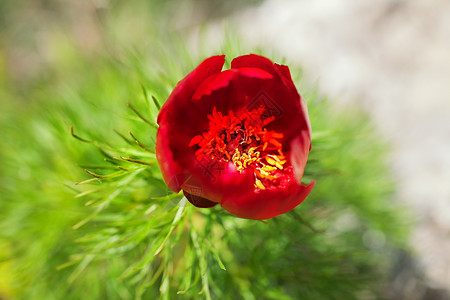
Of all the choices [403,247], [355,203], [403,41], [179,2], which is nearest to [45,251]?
[355,203]

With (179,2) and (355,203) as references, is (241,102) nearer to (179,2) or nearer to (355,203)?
(355,203)

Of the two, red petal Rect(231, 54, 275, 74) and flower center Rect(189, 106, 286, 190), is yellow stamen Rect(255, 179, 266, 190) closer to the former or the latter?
flower center Rect(189, 106, 286, 190)

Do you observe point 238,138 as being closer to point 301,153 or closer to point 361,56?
point 301,153

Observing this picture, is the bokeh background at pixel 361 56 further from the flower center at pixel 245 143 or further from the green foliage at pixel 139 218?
the flower center at pixel 245 143

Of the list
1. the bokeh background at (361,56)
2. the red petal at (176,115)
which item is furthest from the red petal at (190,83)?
the bokeh background at (361,56)

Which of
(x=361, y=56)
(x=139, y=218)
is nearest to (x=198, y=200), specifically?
(x=139, y=218)

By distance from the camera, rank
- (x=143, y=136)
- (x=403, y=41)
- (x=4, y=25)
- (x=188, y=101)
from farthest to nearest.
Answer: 1. (x=4, y=25)
2. (x=403, y=41)
3. (x=143, y=136)
4. (x=188, y=101)
